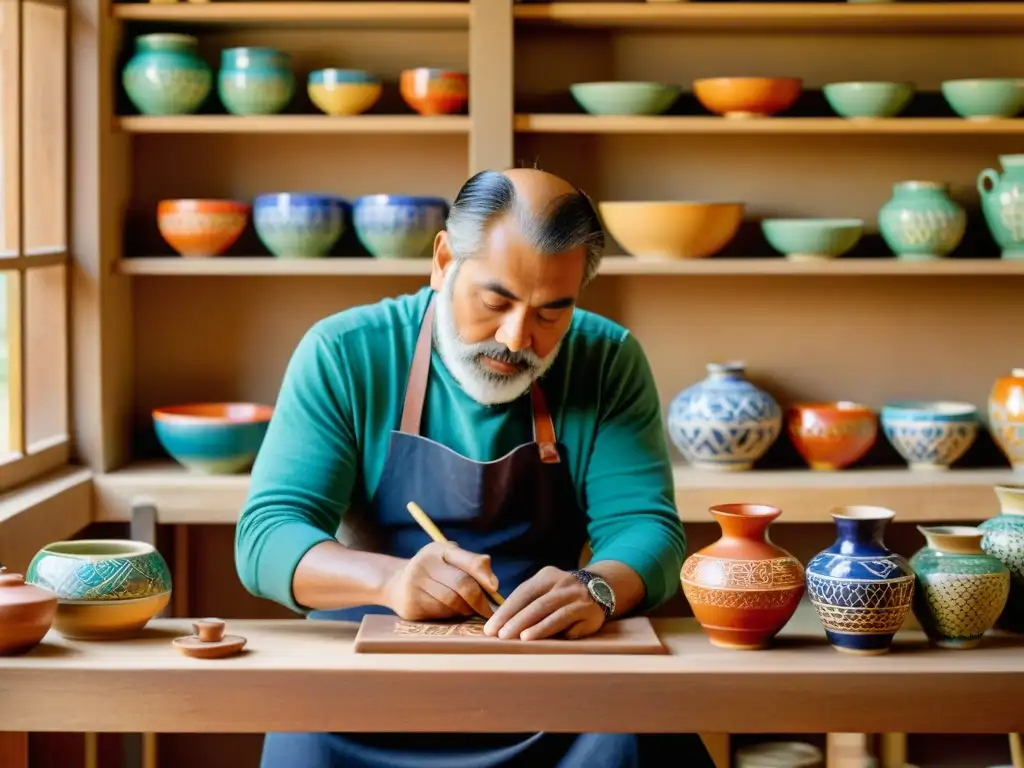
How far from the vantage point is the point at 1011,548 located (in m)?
1.84

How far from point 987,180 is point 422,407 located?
6.92 ft

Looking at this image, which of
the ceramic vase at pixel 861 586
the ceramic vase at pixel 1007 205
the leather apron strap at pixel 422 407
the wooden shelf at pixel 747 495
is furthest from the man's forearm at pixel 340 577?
the ceramic vase at pixel 1007 205

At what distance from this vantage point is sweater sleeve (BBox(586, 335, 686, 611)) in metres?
2.22

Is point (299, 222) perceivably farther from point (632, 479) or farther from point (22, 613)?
point (22, 613)

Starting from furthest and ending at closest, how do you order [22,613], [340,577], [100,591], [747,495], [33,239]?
[747,495] < [33,239] < [340,577] < [100,591] < [22,613]

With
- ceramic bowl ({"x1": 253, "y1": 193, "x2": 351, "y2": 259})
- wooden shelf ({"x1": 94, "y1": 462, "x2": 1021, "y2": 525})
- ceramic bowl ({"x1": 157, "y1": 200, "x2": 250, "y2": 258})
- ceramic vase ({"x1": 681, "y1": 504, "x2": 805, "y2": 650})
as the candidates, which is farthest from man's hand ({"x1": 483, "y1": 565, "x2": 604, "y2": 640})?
ceramic bowl ({"x1": 157, "y1": 200, "x2": 250, "y2": 258})

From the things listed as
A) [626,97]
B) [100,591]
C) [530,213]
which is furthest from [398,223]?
[100,591]

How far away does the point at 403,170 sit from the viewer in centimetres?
387

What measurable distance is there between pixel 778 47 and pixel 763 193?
16.3 inches

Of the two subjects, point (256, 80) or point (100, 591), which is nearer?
point (100, 591)

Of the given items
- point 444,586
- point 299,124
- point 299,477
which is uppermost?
point 299,124

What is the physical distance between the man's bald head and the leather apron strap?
262 millimetres

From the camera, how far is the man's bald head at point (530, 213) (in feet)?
6.97

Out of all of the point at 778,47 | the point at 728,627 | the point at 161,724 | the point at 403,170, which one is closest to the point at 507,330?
the point at 728,627
